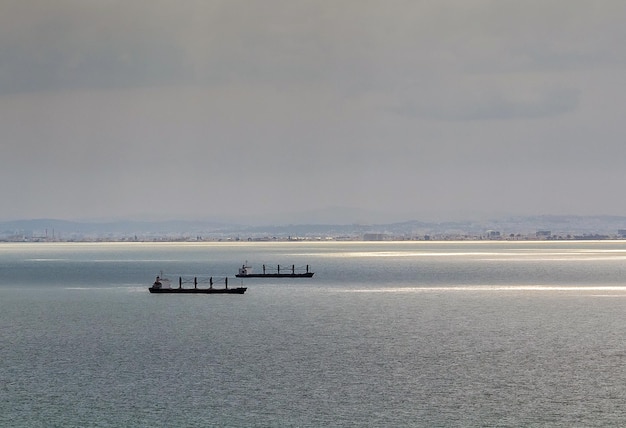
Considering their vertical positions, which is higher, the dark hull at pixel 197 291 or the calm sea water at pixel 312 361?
the dark hull at pixel 197 291

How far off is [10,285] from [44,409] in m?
107

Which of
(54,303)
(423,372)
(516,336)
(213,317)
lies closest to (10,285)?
(54,303)

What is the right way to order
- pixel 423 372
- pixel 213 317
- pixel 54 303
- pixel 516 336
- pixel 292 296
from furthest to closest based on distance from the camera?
1. pixel 292 296
2. pixel 54 303
3. pixel 213 317
4. pixel 516 336
5. pixel 423 372

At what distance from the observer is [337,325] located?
84.6 m

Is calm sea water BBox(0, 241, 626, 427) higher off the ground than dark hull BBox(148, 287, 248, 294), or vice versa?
dark hull BBox(148, 287, 248, 294)

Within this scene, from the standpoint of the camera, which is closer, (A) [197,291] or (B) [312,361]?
(B) [312,361]

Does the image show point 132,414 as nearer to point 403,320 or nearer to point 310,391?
point 310,391

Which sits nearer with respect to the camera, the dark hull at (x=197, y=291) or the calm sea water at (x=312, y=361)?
the calm sea water at (x=312, y=361)

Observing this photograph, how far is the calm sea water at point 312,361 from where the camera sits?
154 ft

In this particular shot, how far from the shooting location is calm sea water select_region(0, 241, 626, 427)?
4681cm

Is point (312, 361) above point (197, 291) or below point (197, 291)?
below

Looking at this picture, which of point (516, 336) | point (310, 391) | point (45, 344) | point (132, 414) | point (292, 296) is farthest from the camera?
point (292, 296)

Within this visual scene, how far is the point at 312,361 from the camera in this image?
205ft

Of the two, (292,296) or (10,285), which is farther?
(10,285)
